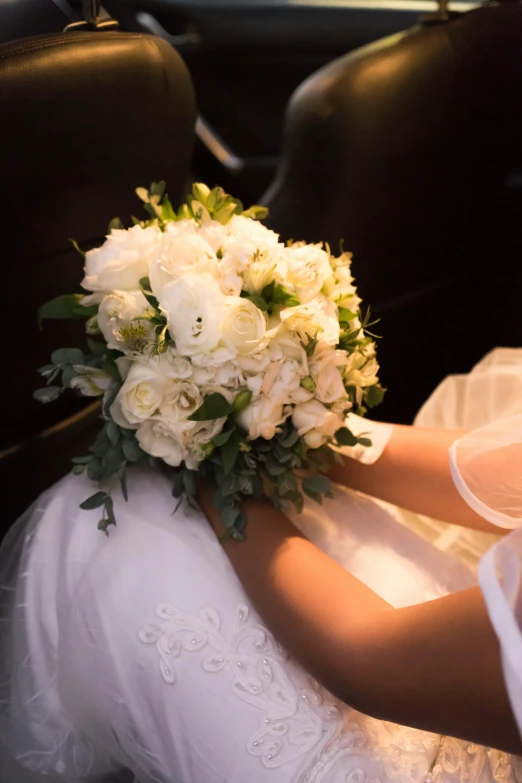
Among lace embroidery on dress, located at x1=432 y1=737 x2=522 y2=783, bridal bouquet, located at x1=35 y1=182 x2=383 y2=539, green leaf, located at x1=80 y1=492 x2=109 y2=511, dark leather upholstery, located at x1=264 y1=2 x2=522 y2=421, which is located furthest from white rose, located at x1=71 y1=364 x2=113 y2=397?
dark leather upholstery, located at x1=264 y1=2 x2=522 y2=421

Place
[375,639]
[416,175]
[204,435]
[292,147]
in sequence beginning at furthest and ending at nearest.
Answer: [416,175] < [292,147] < [204,435] < [375,639]

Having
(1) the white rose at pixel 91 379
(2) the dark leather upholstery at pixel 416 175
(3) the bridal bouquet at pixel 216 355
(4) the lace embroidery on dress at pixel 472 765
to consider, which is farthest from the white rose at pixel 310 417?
(2) the dark leather upholstery at pixel 416 175

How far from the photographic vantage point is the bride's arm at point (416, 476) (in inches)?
35.6

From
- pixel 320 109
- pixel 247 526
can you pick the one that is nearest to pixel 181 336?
pixel 247 526

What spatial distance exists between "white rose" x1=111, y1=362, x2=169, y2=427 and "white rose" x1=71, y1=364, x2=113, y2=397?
6 centimetres

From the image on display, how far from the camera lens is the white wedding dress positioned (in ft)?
2.33

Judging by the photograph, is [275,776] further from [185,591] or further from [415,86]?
[415,86]

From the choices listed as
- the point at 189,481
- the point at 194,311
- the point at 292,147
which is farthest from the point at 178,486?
the point at 292,147

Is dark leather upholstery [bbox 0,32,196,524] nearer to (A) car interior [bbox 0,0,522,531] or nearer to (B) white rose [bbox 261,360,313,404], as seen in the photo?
(A) car interior [bbox 0,0,522,531]

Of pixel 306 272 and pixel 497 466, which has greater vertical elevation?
pixel 306 272

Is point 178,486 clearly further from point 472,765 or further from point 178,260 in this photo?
point 472,765

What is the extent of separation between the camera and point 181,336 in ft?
2.40

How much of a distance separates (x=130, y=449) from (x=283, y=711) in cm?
32

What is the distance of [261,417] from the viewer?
0.77 metres
